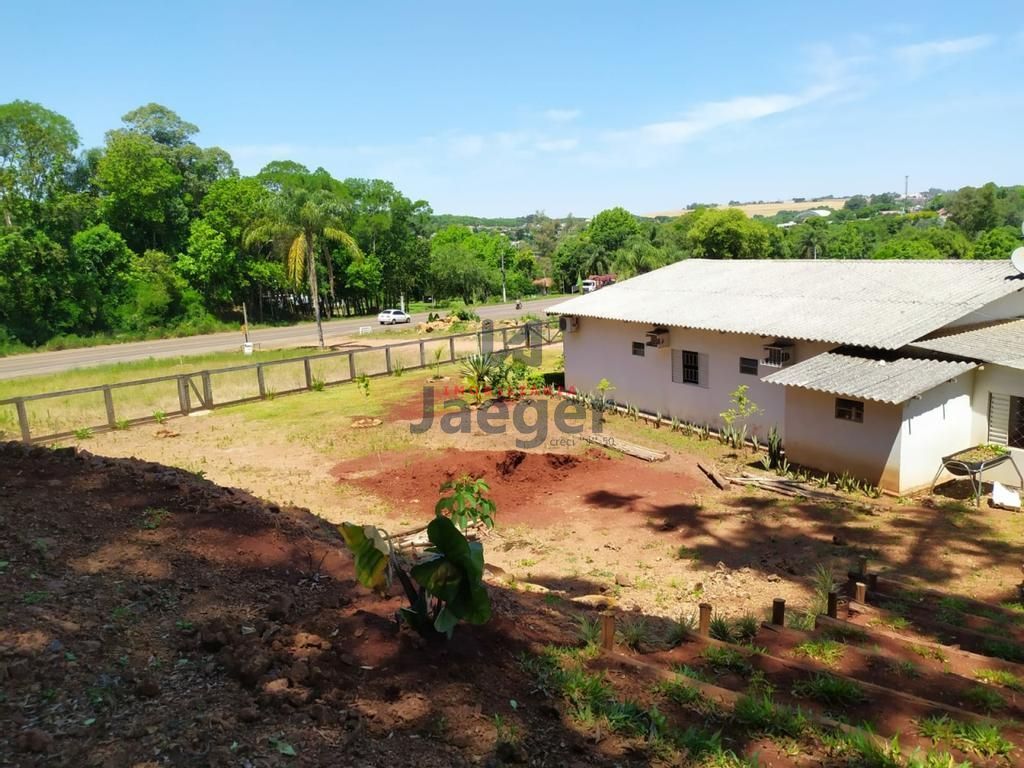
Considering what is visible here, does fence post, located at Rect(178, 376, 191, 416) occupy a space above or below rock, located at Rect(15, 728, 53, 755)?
below

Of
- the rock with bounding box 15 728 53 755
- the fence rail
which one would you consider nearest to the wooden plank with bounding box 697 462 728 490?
the fence rail

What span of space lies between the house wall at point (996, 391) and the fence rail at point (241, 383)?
14715mm

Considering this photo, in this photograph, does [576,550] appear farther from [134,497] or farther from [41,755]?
[41,755]

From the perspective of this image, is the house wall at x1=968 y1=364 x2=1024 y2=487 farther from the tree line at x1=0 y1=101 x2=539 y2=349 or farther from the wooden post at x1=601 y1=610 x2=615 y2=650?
the tree line at x1=0 y1=101 x2=539 y2=349

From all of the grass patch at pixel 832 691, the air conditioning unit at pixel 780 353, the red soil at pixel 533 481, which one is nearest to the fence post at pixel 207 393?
the red soil at pixel 533 481

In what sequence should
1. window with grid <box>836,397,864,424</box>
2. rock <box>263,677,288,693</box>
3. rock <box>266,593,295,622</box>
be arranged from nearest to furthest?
1. rock <box>263,677,288,693</box>
2. rock <box>266,593,295,622</box>
3. window with grid <box>836,397,864,424</box>

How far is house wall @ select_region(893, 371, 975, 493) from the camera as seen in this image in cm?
1217

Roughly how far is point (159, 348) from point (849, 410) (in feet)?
120

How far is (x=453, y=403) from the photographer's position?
2031cm

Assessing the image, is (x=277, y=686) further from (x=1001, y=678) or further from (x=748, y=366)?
(x=748, y=366)

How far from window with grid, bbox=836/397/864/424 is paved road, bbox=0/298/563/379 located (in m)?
29.4

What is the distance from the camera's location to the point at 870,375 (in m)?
12.4

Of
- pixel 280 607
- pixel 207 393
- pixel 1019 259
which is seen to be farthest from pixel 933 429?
pixel 207 393

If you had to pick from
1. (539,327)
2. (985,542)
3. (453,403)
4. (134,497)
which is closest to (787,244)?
(539,327)
